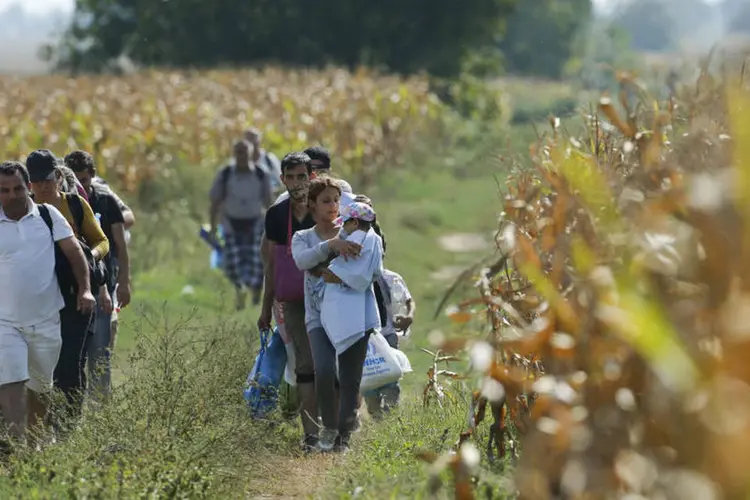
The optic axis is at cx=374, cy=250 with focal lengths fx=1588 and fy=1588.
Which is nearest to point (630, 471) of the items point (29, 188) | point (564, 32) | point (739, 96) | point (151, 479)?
point (739, 96)

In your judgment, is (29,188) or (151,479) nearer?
(151,479)

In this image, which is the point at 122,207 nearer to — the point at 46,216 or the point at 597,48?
the point at 46,216

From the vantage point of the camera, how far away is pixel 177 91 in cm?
3066

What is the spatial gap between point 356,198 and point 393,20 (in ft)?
143

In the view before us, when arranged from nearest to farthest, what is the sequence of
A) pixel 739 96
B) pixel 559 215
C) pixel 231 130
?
pixel 739 96 < pixel 559 215 < pixel 231 130

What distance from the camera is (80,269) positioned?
8.57 m

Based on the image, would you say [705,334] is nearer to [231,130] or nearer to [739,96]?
[739,96]

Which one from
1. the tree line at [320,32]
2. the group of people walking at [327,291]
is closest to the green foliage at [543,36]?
the tree line at [320,32]

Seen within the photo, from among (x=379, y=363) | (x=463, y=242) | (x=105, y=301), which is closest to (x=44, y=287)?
(x=105, y=301)

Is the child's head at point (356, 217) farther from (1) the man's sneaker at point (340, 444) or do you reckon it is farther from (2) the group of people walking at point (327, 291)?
(1) the man's sneaker at point (340, 444)

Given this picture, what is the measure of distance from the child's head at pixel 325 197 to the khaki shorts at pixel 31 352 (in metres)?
1.52

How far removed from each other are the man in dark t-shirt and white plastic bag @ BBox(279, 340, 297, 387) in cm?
5

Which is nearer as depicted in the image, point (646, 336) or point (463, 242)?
point (646, 336)

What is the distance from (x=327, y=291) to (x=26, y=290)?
5.28ft
